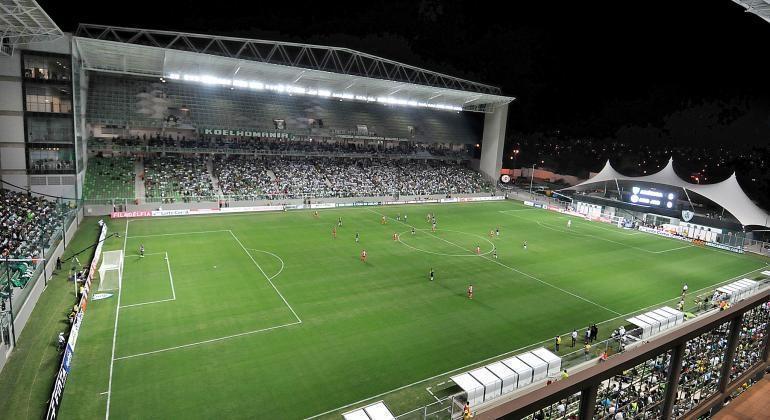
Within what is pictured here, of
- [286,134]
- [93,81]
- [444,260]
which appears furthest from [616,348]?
[93,81]

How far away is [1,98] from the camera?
37750mm

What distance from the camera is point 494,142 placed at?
251 feet

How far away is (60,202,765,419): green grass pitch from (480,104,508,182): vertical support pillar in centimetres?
3339

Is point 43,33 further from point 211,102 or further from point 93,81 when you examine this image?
point 211,102

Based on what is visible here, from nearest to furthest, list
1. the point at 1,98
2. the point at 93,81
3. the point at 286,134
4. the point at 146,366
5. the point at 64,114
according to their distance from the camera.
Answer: the point at 146,366, the point at 1,98, the point at 64,114, the point at 93,81, the point at 286,134

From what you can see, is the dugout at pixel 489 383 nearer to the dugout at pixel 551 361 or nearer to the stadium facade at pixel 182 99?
the dugout at pixel 551 361

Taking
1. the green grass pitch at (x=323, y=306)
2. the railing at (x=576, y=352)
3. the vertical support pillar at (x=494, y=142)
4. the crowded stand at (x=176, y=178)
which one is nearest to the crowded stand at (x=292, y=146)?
the crowded stand at (x=176, y=178)

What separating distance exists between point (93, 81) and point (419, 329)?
57.1 m

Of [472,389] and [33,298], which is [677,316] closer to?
[472,389]

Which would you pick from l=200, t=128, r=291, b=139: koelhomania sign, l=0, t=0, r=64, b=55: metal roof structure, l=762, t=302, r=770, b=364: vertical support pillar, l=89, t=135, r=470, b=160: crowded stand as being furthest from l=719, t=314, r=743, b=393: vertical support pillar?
l=200, t=128, r=291, b=139: koelhomania sign

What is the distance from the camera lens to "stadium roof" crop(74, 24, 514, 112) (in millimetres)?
46125

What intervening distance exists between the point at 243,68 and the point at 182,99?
14.7 m

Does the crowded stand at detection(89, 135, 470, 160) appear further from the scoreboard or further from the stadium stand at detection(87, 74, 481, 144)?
the scoreboard

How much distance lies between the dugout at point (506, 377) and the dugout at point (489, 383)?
159mm
